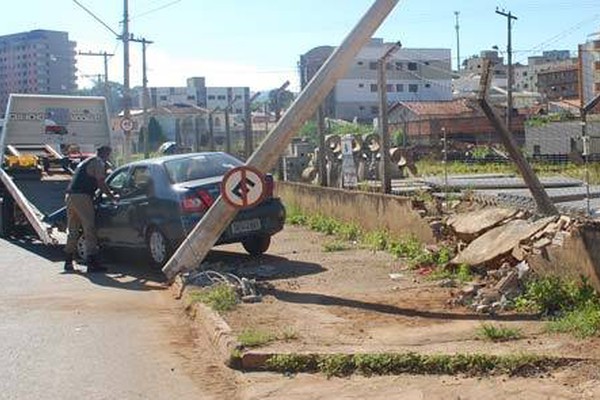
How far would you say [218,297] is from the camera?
28.5 feet

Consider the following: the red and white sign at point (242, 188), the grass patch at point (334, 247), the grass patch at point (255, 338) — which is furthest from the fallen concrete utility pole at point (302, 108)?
the grass patch at point (255, 338)

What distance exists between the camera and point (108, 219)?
1290cm

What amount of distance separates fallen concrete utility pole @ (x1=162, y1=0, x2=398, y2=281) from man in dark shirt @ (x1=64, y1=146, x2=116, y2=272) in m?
2.91

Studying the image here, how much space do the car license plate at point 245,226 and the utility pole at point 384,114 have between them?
2.28 m

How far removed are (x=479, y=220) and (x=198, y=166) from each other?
4.28 metres

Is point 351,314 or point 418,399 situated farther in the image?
point 351,314

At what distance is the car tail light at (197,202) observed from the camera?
446 inches

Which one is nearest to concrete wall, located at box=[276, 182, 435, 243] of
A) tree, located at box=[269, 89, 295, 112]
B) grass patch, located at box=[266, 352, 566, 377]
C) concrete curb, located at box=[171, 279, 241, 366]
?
tree, located at box=[269, 89, 295, 112]

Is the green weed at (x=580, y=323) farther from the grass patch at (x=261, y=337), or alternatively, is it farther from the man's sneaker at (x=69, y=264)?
the man's sneaker at (x=69, y=264)

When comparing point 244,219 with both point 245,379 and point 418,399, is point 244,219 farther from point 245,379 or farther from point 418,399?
point 418,399

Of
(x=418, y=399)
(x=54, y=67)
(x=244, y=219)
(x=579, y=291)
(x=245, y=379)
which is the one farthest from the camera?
(x=54, y=67)

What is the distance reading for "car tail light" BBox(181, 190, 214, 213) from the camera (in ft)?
37.1

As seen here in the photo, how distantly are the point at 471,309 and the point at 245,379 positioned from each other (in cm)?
255

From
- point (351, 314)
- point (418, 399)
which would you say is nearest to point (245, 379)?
point (418, 399)
